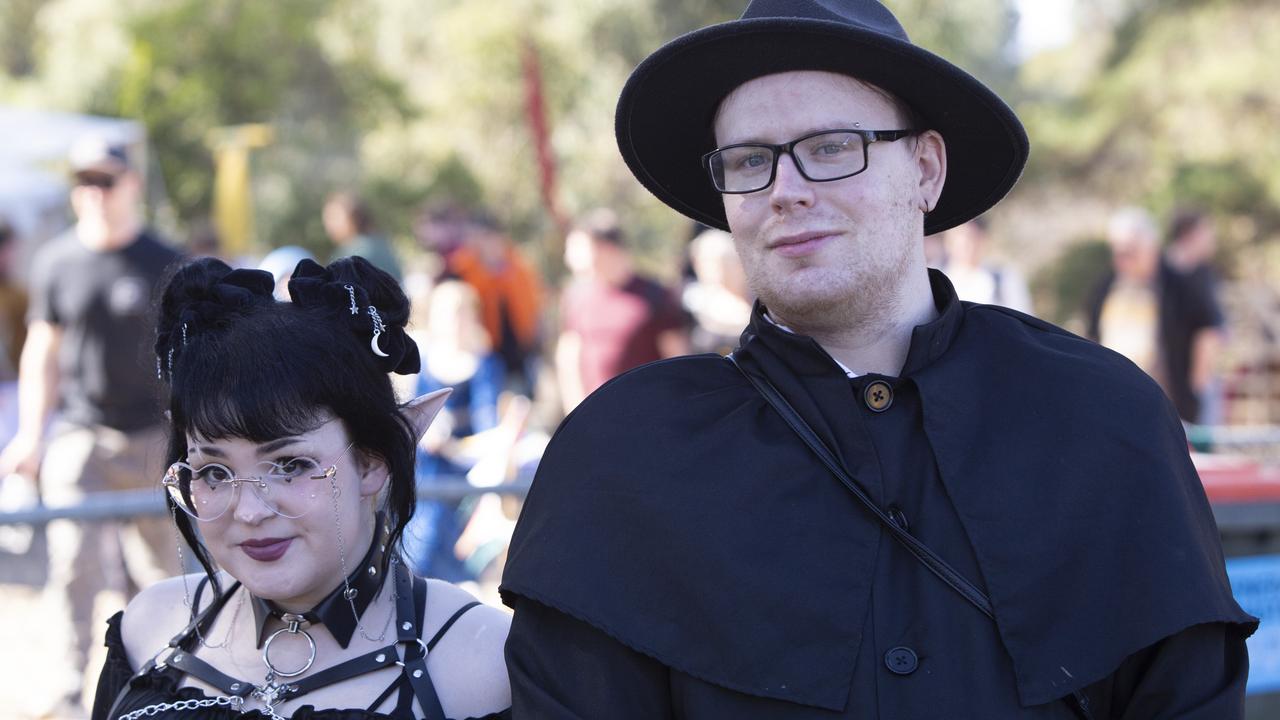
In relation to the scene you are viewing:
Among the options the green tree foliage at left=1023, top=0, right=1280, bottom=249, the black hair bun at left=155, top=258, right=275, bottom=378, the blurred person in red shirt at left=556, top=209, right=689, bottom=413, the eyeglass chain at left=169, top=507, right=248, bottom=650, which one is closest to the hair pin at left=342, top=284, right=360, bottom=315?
the black hair bun at left=155, top=258, right=275, bottom=378

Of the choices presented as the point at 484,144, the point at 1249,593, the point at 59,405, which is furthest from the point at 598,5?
the point at 1249,593

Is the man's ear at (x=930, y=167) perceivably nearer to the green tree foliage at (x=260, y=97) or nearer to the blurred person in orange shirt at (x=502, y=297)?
the blurred person in orange shirt at (x=502, y=297)

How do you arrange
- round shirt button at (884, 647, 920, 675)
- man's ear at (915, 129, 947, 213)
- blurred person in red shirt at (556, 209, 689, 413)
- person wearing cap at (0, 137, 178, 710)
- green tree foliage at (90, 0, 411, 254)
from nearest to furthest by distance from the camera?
round shirt button at (884, 647, 920, 675) → man's ear at (915, 129, 947, 213) → person wearing cap at (0, 137, 178, 710) → blurred person in red shirt at (556, 209, 689, 413) → green tree foliage at (90, 0, 411, 254)

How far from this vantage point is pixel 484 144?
26234 mm

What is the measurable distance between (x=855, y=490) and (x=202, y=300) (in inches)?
48.1

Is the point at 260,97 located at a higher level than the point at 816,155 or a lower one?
higher

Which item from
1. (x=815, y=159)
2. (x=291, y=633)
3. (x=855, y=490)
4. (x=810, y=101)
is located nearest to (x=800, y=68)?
(x=810, y=101)

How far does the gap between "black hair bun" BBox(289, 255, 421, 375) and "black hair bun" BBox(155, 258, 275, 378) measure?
0.07 m

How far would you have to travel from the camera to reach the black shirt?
5883 mm

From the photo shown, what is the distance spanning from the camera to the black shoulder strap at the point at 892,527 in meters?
2.15

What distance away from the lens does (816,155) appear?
2367mm

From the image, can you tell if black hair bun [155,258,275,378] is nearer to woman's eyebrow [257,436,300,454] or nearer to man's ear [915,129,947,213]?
woman's eyebrow [257,436,300,454]

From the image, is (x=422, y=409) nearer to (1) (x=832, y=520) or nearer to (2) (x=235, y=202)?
(1) (x=832, y=520)

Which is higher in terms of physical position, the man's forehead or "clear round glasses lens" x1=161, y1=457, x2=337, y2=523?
the man's forehead
